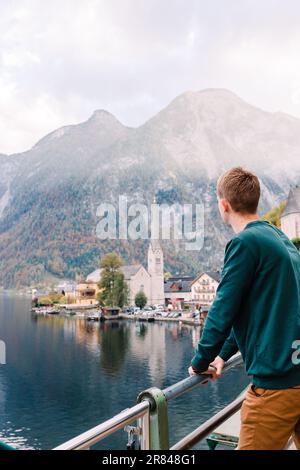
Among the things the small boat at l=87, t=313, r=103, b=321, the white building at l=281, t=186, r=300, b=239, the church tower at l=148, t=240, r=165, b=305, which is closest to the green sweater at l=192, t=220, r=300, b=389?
the white building at l=281, t=186, r=300, b=239

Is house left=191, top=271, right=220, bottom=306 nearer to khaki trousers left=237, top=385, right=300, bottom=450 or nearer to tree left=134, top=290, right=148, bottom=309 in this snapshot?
tree left=134, top=290, right=148, bottom=309

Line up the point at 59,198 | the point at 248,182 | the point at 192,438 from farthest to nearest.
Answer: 1. the point at 59,198
2. the point at 192,438
3. the point at 248,182

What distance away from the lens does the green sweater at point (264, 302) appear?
44.9 inches

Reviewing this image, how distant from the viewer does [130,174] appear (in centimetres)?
15738

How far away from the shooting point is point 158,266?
7700 cm

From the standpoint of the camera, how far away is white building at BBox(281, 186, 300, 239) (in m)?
36.8

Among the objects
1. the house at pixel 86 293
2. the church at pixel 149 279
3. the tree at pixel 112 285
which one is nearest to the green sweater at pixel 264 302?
the tree at pixel 112 285

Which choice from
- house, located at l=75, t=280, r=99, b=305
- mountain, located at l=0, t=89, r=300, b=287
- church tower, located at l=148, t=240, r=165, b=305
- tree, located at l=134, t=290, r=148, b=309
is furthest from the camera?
mountain, located at l=0, t=89, r=300, b=287

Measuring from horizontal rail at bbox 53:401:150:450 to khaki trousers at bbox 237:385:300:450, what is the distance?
10.6 inches

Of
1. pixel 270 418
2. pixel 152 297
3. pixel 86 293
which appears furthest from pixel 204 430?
pixel 86 293

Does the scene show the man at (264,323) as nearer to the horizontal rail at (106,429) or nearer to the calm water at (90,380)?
the horizontal rail at (106,429)

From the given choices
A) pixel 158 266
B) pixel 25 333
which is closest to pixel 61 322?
pixel 25 333
